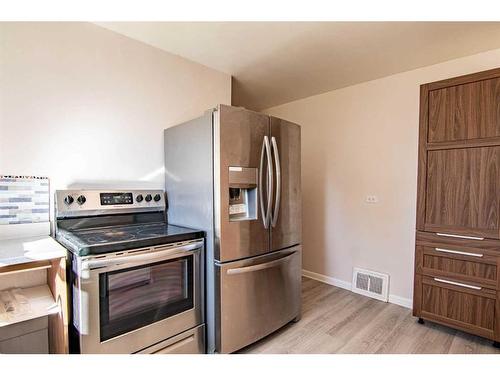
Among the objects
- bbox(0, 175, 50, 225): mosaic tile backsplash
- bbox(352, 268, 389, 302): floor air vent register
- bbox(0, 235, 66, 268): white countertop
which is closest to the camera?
bbox(0, 235, 66, 268): white countertop

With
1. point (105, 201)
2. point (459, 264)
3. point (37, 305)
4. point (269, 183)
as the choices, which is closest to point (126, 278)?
point (37, 305)

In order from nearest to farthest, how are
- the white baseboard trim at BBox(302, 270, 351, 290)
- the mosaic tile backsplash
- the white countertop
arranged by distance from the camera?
the white countertop, the mosaic tile backsplash, the white baseboard trim at BBox(302, 270, 351, 290)

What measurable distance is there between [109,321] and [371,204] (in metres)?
2.58

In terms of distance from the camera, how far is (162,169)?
Answer: 7.22 feet

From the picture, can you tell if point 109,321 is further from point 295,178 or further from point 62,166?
point 295,178

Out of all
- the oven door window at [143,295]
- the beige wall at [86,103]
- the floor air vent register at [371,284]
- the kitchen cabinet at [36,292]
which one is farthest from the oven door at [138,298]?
the floor air vent register at [371,284]

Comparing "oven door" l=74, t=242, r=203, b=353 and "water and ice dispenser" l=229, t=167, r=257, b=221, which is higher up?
"water and ice dispenser" l=229, t=167, r=257, b=221

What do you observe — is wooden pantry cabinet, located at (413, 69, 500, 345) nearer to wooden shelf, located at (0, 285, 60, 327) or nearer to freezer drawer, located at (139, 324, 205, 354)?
freezer drawer, located at (139, 324, 205, 354)

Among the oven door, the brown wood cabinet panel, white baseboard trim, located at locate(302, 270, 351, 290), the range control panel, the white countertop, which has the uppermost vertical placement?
the brown wood cabinet panel

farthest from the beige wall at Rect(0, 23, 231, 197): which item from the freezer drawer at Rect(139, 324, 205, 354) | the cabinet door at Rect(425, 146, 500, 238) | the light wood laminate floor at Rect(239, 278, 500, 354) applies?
the cabinet door at Rect(425, 146, 500, 238)

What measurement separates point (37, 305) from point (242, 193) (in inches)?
51.1

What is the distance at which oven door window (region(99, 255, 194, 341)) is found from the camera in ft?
4.50
